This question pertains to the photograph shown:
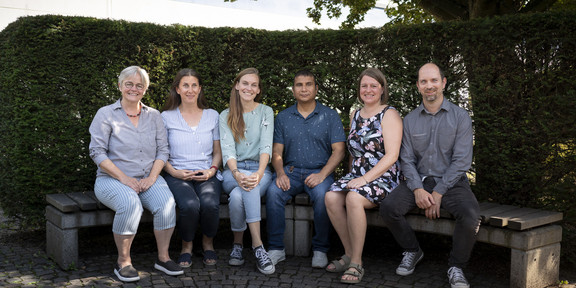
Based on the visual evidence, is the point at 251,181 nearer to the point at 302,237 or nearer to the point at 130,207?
the point at 302,237

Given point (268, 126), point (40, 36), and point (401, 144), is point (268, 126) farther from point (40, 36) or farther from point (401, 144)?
point (40, 36)

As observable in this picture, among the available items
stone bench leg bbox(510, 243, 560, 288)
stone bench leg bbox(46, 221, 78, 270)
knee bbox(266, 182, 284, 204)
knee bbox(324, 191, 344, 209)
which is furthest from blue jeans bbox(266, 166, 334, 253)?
stone bench leg bbox(46, 221, 78, 270)

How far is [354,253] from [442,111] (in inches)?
57.0

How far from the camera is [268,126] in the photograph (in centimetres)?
470

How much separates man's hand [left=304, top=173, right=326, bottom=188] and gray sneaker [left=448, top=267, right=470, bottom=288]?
54.0 inches

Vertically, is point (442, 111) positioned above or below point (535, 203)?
above

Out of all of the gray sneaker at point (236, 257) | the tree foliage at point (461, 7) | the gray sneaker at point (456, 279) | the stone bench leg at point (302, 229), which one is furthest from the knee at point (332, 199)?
the tree foliage at point (461, 7)

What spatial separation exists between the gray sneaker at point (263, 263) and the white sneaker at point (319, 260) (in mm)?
384

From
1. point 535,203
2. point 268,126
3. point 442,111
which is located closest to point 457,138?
point 442,111

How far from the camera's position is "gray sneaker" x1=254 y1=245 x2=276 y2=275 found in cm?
415

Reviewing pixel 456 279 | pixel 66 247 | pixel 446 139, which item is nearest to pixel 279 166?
pixel 446 139

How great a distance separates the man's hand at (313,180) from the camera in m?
4.49

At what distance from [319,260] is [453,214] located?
48.9 inches

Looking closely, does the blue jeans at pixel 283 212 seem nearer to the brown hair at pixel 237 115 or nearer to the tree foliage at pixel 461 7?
the brown hair at pixel 237 115
